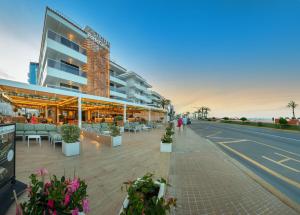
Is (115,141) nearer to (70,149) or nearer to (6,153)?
(70,149)

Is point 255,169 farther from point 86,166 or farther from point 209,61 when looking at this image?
point 209,61

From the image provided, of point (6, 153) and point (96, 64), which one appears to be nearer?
point (6, 153)

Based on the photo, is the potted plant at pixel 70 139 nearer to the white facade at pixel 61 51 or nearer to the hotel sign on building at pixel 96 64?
the white facade at pixel 61 51

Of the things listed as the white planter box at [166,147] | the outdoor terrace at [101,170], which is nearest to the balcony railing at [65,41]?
the outdoor terrace at [101,170]

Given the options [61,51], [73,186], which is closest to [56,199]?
[73,186]

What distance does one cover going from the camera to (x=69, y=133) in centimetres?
593

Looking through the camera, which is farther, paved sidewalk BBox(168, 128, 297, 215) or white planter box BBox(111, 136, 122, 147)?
white planter box BBox(111, 136, 122, 147)

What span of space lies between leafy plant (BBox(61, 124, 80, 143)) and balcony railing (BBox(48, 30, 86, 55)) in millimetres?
17487

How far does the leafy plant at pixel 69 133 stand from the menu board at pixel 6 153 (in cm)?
324

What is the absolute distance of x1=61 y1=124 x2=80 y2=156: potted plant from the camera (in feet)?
19.0

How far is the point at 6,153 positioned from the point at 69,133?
11.7ft

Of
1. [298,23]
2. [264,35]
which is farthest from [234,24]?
[298,23]

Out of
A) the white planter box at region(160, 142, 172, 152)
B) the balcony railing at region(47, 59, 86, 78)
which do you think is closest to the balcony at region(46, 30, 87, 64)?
the balcony railing at region(47, 59, 86, 78)

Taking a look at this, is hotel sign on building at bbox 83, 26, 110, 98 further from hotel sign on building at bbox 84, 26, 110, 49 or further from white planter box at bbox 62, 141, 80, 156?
white planter box at bbox 62, 141, 80, 156
